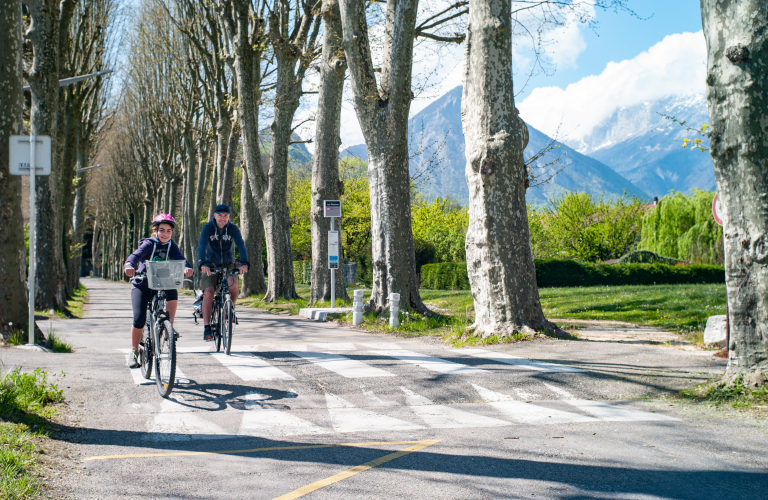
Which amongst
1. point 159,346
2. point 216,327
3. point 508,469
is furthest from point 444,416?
point 216,327

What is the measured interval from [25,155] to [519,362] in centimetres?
728

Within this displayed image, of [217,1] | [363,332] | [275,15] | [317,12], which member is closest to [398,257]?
[363,332]

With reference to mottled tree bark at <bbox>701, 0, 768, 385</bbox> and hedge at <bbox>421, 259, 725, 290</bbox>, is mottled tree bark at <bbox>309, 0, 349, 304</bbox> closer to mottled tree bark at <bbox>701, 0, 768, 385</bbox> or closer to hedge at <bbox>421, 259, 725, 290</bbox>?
mottled tree bark at <bbox>701, 0, 768, 385</bbox>

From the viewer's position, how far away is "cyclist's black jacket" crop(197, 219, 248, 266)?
31.4 feet

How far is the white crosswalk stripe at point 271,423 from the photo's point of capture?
17.4 ft

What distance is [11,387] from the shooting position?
554 centimetres

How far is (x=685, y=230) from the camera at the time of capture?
4359cm

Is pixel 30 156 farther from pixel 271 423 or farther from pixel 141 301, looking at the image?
pixel 271 423

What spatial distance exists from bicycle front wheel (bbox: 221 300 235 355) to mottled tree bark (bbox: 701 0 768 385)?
622cm

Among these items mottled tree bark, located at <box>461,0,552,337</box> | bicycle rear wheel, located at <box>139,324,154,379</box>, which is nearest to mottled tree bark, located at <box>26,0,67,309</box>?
bicycle rear wheel, located at <box>139,324,154,379</box>

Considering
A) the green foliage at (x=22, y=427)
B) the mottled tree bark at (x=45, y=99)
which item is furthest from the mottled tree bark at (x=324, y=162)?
the green foliage at (x=22, y=427)

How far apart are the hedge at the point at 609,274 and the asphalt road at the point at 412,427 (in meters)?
23.0

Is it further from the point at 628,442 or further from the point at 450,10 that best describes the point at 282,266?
the point at 628,442

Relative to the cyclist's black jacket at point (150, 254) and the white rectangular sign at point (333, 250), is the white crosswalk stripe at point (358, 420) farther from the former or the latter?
the white rectangular sign at point (333, 250)
